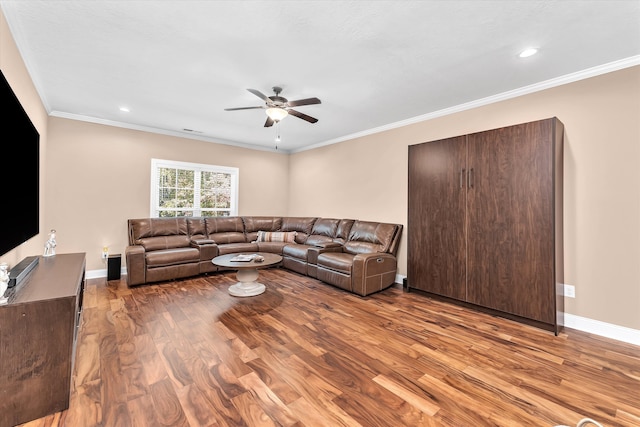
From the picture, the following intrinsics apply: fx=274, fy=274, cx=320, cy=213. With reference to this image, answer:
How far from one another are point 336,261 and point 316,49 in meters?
2.80

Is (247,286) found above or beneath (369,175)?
beneath

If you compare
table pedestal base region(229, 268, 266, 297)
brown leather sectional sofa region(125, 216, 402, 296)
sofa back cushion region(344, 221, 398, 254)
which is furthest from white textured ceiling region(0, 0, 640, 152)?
table pedestal base region(229, 268, 266, 297)

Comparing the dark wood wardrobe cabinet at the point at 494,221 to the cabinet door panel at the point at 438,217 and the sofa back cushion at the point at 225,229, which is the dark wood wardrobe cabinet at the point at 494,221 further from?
the sofa back cushion at the point at 225,229

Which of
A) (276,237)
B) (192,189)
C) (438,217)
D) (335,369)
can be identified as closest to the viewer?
(335,369)

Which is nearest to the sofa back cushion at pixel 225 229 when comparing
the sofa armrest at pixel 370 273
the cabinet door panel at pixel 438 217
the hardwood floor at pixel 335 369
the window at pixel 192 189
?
the window at pixel 192 189

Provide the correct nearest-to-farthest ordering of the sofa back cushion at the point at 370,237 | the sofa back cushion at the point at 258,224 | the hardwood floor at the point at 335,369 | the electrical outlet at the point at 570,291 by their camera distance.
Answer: the hardwood floor at the point at 335,369
the electrical outlet at the point at 570,291
the sofa back cushion at the point at 370,237
the sofa back cushion at the point at 258,224

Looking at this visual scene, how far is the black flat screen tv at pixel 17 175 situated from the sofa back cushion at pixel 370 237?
3.90 m

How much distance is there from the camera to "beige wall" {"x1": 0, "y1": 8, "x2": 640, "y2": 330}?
2631 mm

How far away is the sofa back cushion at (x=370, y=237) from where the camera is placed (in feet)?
14.4

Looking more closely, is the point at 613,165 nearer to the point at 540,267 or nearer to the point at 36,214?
the point at 540,267

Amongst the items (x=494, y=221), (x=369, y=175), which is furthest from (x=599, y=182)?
(x=369, y=175)

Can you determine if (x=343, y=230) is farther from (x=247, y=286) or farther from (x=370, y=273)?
(x=247, y=286)

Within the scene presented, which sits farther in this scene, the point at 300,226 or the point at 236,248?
the point at 300,226

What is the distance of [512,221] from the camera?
9.85ft
